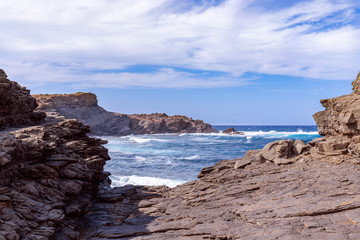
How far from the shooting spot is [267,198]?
34.1 feet

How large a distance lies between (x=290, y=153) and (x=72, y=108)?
81203mm

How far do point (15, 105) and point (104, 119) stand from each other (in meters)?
83.6

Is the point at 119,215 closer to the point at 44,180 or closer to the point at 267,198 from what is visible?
the point at 44,180

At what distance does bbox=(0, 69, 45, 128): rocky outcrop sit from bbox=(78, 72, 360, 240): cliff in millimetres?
4890

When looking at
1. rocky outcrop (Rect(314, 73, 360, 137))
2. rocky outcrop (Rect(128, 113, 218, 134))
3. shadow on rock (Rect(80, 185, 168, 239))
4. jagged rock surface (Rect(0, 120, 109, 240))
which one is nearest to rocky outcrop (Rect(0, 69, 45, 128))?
jagged rock surface (Rect(0, 120, 109, 240))

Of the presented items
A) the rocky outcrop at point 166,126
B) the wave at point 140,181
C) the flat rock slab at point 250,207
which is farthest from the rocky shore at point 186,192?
the rocky outcrop at point 166,126

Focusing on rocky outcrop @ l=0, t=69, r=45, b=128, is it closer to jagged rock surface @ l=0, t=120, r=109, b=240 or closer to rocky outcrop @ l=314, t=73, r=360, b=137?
jagged rock surface @ l=0, t=120, r=109, b=240

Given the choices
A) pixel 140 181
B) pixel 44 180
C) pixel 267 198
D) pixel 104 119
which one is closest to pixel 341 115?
pixel 267 198

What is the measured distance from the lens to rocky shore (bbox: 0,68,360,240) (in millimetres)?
8594

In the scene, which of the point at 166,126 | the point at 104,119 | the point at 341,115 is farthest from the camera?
the point at 166,126

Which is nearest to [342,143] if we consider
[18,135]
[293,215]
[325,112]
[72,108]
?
[325,112]

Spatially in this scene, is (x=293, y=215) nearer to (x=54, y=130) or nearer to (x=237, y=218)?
(x=237, y=218)

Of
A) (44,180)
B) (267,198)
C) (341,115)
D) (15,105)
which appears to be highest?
(15,105)

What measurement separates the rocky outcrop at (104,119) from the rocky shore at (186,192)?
63756mm
